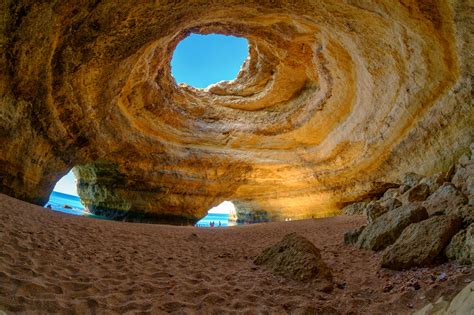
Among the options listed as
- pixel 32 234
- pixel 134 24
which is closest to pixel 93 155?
pixel 134 24

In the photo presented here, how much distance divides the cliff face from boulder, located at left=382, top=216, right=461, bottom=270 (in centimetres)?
483

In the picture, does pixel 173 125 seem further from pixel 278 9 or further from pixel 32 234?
pixel 32 234

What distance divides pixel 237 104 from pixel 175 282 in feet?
50.6

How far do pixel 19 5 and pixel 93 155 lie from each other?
26.6 ft

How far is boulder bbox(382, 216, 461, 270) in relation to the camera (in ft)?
13.8

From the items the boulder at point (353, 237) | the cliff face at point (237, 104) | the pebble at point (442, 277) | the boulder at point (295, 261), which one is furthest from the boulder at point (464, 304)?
the cliff face at point (237, 104)

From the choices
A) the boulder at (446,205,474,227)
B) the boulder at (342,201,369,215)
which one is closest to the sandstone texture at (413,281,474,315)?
the boulder at (446,205,474,227)

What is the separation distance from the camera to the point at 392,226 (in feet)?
18.3

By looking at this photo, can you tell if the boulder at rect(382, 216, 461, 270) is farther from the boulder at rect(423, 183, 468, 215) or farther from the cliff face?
the cliff face

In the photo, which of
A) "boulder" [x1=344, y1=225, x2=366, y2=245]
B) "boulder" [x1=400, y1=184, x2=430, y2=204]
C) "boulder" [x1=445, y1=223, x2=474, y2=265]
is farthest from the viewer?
"boulder" [x1=400, y1=184, x2=430, y2=204]

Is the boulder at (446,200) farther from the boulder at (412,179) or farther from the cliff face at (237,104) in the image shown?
the boulder at (412,179)

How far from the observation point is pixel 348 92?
1346 centimetres

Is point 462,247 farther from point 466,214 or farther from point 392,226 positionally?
point 392,226

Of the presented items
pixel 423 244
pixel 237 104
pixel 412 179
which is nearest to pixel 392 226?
pixel 423 244
